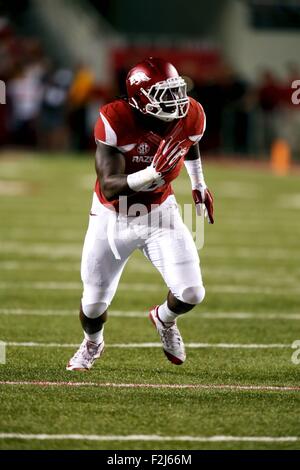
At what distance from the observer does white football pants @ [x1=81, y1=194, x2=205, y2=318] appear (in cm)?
568

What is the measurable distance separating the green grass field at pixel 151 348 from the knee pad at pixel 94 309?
29 centimetres

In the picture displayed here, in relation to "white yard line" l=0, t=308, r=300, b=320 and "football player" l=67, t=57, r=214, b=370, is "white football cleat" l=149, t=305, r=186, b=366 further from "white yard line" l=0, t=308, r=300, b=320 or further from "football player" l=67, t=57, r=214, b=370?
"white yard line" l=0, t=308, r=300, b=320

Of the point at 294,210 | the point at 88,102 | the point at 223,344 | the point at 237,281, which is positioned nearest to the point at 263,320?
the point at 223,344

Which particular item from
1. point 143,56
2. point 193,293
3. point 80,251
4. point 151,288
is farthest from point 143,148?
point 143,56

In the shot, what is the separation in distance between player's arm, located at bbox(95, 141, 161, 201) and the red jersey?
50mm

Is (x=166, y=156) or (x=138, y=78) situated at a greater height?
(x=138, y=78)

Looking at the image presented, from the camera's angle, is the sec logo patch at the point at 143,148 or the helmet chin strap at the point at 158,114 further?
Result: the sec logo patch at the point at 143,148

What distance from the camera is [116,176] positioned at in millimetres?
5359

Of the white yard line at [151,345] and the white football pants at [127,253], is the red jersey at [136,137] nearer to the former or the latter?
the white football pants at [127,253]

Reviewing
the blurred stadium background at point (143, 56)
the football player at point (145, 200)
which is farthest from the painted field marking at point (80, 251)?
the blurred stadium background at point (143, 56)

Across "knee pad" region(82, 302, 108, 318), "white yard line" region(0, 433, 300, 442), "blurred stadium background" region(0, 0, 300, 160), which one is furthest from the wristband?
"blurred stadium background" region(0, 0, 300, 160)

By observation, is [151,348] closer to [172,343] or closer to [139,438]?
[172,343]

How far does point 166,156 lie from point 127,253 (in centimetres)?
67

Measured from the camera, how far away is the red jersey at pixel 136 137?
216 inches
